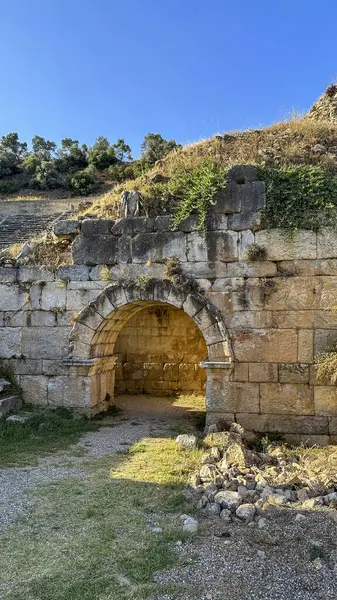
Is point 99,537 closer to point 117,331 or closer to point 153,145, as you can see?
point 117,331

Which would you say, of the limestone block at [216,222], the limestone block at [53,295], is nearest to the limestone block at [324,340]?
the limestone block at [216,222]

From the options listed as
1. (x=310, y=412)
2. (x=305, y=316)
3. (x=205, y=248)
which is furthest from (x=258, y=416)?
(x=205, y=248)

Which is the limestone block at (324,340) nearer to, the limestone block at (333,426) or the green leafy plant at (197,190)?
the limestone block at (333,426)

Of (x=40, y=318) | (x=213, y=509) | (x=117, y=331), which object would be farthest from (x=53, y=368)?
(x=213, y=509)

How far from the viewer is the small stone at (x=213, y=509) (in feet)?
15.3

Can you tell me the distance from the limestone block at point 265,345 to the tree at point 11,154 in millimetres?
38395

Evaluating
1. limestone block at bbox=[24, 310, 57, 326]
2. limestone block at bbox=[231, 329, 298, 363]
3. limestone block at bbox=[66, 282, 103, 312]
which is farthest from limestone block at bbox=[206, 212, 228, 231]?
limestone block at bbox=[24, 310, 57, 326]

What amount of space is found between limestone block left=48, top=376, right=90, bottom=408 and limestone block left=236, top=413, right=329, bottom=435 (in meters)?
2.75

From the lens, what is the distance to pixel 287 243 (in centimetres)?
777

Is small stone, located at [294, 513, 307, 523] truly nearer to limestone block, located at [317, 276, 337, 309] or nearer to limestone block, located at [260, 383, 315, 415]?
limestone block, located at [260, 383, 315, 415]

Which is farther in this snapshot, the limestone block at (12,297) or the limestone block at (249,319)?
the limestone block at (12,297)

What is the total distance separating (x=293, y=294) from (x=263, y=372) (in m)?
1.34

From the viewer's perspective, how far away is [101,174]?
128 ft

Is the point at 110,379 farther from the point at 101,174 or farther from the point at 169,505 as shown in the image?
the point at 101,174
